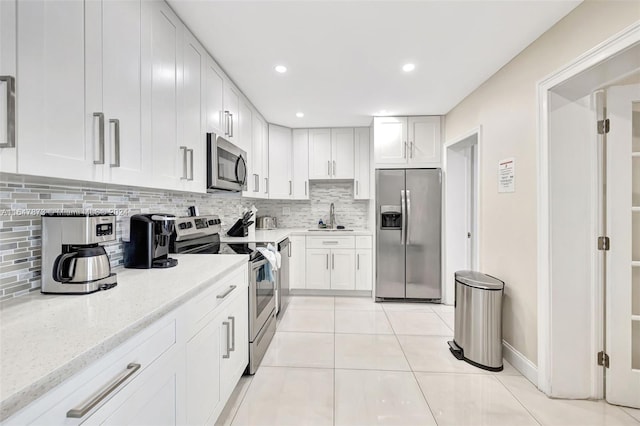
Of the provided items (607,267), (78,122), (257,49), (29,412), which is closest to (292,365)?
(29,412)

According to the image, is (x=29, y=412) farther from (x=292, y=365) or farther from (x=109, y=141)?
(x=292, y=365)

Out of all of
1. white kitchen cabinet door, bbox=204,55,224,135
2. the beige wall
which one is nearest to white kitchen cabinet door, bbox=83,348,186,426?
white kitchen cabinet door, bbox=204,55,224,135

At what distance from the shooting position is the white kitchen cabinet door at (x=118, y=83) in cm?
112

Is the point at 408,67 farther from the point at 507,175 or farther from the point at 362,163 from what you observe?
the point at 362,163

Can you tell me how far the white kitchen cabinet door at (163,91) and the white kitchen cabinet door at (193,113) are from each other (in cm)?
6

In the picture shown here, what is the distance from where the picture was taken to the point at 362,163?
13.8 ft

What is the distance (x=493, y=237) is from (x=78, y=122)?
2.85 meters

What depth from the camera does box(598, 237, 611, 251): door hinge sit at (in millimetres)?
1767

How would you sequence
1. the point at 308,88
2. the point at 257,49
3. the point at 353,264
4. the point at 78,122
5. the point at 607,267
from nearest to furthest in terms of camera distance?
the point at 78,122
the point at 607,267
the point at 257,49
the point at 308,88
the point at 353,264

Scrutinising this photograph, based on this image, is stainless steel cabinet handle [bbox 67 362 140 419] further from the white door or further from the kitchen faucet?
the kitchen faucet

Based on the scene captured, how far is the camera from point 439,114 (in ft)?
11.9

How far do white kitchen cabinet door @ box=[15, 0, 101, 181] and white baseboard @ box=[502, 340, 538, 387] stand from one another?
9.35 feet

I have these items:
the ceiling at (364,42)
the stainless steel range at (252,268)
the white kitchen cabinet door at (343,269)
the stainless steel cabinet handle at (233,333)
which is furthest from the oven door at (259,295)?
the ceiling at (364,42)

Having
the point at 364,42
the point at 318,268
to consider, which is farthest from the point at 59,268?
the point at 318,268
